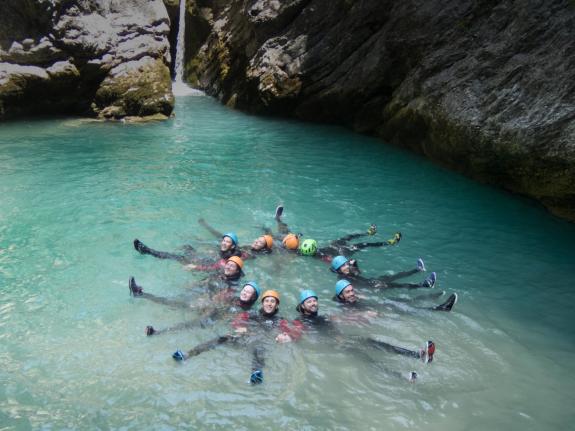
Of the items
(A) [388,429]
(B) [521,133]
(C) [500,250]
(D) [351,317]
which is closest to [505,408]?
(A) [388,429]

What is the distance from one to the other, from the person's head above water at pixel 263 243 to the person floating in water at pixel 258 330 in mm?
2489

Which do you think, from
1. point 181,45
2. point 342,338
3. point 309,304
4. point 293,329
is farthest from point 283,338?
point 181,45

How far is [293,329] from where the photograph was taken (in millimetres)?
8703

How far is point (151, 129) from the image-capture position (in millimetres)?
23328

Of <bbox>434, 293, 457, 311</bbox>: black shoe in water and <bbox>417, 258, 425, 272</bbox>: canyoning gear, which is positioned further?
<bbox>417, 258, 425, 272</bbox>: canyoning gear

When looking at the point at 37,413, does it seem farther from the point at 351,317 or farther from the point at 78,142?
the point at 78,142

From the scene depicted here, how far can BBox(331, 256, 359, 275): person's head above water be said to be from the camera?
10.4 metres

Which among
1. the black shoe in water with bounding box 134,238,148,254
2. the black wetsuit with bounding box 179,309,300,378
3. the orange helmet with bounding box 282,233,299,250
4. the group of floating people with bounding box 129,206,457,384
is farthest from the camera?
the orange helmet with bounding box 282,233,299,250

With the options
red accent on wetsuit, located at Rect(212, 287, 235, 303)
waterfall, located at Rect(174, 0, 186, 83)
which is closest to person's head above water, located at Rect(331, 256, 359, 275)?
red accent on wetsuit, located at Rect(212, 287, 235, 303)

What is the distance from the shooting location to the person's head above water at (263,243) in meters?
11.3

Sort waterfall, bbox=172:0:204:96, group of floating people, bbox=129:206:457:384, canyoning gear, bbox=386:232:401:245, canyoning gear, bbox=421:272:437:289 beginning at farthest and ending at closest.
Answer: waterfall, bbox=172:0:204:96 → canyoning gear, bbox=386:232:401:245 → canyoning gear, bbox=421:272:437:289 → group of floating people, bbox=129:206:457:384

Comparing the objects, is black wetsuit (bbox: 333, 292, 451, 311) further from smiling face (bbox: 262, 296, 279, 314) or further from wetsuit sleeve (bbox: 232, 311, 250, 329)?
wetsuit sleeve (bbox: 232, 311, 250, 329)

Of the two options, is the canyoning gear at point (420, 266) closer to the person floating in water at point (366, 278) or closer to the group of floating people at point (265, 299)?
the group of floating people at point (265, 299)

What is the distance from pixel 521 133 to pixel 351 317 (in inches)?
363
